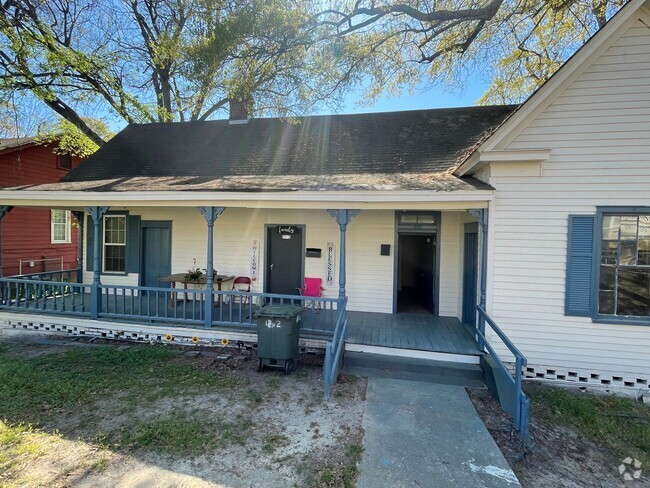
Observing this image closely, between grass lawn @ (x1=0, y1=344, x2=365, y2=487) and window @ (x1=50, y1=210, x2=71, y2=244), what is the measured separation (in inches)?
469

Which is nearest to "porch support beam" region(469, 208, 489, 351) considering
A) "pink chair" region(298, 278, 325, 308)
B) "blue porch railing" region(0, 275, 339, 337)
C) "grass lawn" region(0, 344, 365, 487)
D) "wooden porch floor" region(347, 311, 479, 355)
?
"wooden porch floor" region(347, 311, 479, 355)

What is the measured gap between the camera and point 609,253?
17.1 ft

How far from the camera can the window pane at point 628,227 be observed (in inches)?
203

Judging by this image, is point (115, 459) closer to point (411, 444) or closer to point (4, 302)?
point (411, 444)

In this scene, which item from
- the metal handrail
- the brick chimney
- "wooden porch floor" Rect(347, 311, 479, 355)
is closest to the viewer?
the metal handrail

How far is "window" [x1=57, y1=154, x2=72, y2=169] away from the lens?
16.2 metres

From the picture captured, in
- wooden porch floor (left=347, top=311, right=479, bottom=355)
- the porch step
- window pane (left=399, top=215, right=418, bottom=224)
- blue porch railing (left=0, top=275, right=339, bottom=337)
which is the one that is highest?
window pane (left=399, top=215, right=418, bottom=224)

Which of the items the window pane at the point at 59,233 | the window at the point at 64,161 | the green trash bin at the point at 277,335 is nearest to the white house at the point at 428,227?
the green trash bin at the point at 277,335

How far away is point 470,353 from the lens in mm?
5520

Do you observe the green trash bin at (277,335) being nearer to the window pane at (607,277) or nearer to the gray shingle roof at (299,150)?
the gray shingle roof at (299,150)

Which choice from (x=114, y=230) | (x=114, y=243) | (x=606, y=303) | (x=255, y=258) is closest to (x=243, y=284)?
(x=255, y=258)

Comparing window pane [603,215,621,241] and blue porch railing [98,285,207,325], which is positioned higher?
window pane [603,215,621,241]

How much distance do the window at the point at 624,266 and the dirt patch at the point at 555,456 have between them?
89.6 inches

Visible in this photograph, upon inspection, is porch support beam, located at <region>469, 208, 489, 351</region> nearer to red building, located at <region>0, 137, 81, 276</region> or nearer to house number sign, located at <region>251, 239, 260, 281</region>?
house number sign, located at <region>251, 239, 260, 281</region>
